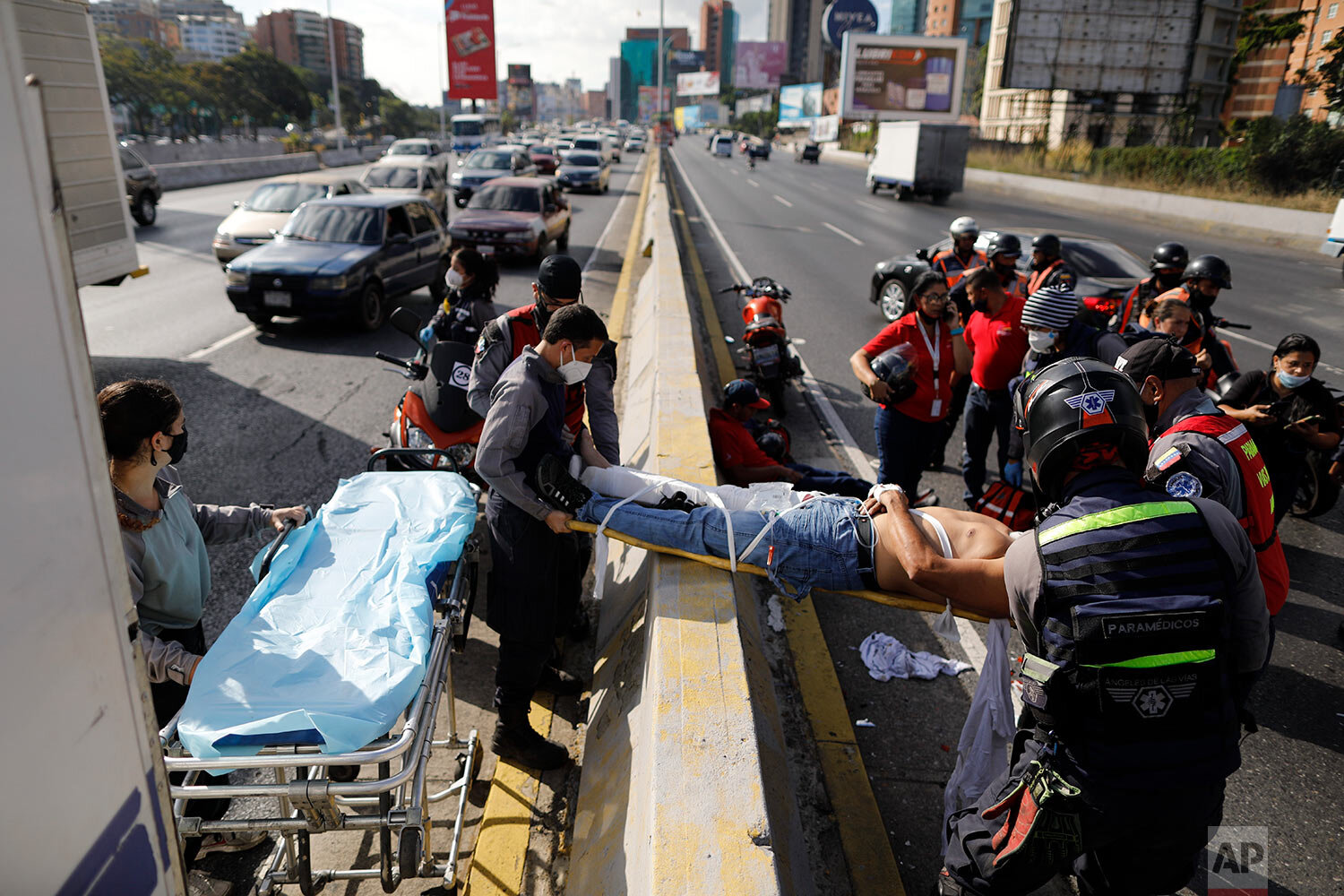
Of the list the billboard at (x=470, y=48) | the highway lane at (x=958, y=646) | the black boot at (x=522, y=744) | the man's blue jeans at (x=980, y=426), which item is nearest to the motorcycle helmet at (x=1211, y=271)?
the man's blue jeans at (x=980, y=426)

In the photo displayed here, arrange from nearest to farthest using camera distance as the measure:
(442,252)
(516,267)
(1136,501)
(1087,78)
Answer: (1136,501)
(442,252)
(516,267)
(1087,78)

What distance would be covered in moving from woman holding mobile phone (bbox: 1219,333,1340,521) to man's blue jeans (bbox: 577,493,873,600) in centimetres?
329

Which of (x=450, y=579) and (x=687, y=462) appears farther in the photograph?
(x=687, y=462)

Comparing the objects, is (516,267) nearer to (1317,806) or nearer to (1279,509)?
(1279,509)

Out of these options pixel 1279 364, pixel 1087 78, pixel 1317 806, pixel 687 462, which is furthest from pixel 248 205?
pixel 1087 78

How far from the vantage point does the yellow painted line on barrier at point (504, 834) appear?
3.05 meters

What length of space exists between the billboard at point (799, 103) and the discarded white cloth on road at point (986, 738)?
109149 mm

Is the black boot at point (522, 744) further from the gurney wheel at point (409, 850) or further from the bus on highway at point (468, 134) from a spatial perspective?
the bus on highway at point (468, 134)

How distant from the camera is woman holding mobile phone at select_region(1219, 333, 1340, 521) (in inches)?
204

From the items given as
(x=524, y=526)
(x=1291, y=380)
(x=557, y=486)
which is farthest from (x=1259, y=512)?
(x=524, y=526)

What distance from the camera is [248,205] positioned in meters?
15.2

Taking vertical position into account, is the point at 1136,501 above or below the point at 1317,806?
above

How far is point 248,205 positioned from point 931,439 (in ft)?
46.6

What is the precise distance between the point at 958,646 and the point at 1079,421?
2680 millimetres
